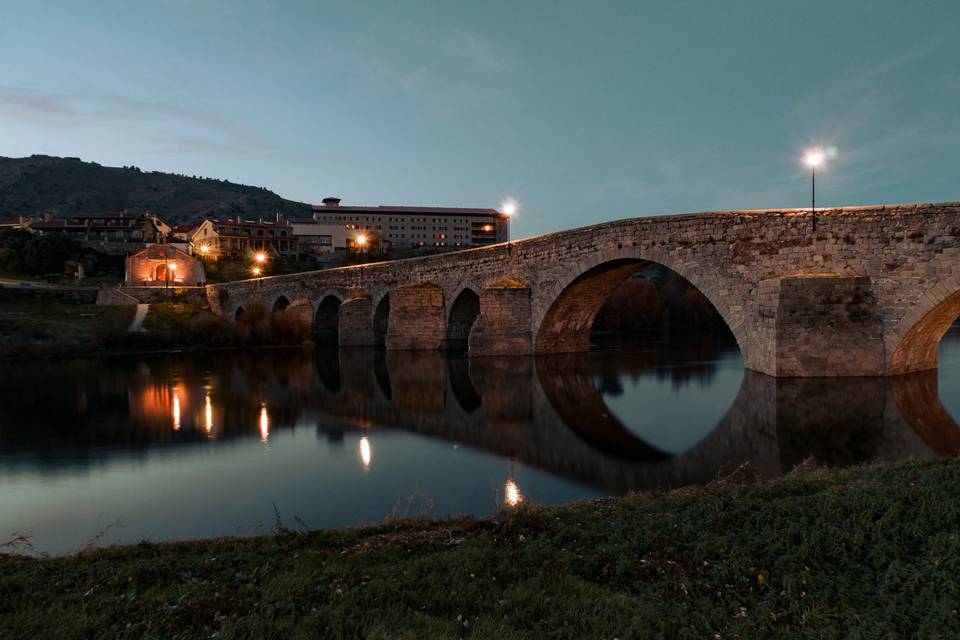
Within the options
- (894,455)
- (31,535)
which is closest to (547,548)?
(31,535)

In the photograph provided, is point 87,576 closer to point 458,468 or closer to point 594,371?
point 458,468

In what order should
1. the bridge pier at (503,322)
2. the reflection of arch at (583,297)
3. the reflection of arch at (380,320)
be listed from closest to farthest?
the reflection of arch at (583,297), the bridge pier at (503,322), the reflection of arch at (380,320)

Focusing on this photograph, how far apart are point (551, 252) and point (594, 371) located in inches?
199

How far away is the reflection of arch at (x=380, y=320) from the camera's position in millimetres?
34688

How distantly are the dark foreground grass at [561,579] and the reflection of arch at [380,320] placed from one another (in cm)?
3000

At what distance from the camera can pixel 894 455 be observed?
864 centimetres

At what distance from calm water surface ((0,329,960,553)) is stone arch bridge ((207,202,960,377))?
0.90 meters

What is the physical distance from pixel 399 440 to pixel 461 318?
→ 1897 cm

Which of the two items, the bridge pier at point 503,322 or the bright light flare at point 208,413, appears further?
the bridge pier at point 503,322

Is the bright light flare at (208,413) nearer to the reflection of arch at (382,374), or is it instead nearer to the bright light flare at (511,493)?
the reflection of arch at (382,374)

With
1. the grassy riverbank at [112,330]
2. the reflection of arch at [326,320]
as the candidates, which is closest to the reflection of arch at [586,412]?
the grassy riverbank at [112,330]

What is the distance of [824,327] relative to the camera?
14.2 m

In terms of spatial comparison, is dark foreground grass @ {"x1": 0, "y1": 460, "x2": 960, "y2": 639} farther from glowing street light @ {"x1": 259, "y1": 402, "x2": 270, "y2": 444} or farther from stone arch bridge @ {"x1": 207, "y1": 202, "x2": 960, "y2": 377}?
stone arch bridge @ {"x1": 207, "y1": 202, "x2": 960, "y2": 377}

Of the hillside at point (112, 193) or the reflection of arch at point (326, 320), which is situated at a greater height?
the hillside at point (112, 193)
